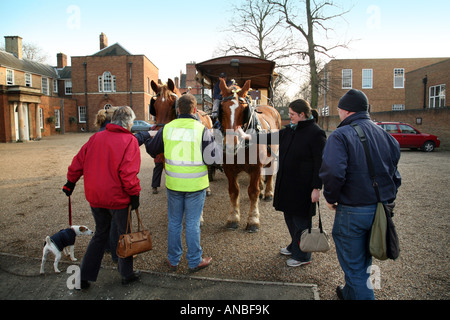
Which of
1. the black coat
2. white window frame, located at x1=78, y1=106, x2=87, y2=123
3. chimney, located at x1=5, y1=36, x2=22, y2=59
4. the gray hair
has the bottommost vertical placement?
the black coat

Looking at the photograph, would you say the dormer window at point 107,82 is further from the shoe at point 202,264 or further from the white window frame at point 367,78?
the shoe at point 202,264

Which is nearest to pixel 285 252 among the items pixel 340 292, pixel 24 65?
pixel 340 292

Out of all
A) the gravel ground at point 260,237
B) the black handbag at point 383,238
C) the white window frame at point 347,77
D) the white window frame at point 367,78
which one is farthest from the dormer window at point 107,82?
the black handbag at point 383,238

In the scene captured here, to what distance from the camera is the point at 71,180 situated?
348cm

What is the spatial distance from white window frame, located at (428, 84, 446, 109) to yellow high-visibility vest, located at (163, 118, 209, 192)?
2936 centimetres

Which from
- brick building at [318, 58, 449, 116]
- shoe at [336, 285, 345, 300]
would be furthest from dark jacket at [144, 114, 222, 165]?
brick building at [318, 58, 449, 116]

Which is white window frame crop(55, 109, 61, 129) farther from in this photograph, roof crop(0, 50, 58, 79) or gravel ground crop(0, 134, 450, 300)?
gravel ground crop(0, 134, 450, 300)

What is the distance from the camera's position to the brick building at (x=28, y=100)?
24.3 meters

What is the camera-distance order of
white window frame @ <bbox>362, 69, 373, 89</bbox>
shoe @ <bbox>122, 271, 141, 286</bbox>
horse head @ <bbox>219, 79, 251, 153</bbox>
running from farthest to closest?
white window frame @ <bbox>362, 69, 373, 89</bbox>, horse head @ <bbox>219, 79, 251, 153</bbox>, shoe @ <bbox>122, 271, 141, 286</bbox>

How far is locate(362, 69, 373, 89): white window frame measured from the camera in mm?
37062

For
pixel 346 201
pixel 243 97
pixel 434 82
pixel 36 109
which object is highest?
pixel 434 82
